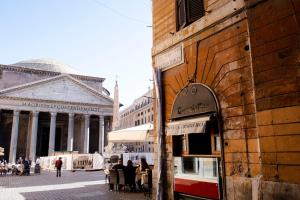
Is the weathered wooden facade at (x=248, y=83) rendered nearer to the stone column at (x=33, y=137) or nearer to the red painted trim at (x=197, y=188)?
the red painted trim at (x=197, y=188)

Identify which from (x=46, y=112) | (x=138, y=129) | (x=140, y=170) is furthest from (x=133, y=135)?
(x=46, y=112)

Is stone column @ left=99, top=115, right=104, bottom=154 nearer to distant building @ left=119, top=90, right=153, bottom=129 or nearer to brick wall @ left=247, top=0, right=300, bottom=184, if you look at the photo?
distant building @ left=119, top=90, right=153, bottom=129

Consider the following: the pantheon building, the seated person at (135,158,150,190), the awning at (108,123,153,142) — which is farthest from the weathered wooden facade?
the pantheon building

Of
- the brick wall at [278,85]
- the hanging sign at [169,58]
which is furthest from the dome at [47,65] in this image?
the brick wall at [278,85]

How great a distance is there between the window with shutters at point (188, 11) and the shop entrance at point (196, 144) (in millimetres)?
1757

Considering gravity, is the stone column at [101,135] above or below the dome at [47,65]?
below

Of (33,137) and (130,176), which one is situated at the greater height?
(33,137)

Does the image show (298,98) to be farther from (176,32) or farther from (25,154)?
(25,154)

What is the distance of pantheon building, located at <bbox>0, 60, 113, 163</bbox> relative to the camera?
36469mm

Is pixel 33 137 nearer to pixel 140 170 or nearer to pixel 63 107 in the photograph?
pixel 63 107

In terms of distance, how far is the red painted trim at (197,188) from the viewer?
5.48 meters

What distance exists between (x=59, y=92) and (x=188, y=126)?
36098 mm

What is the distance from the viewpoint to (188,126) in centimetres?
595

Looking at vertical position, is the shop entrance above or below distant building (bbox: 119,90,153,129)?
below
